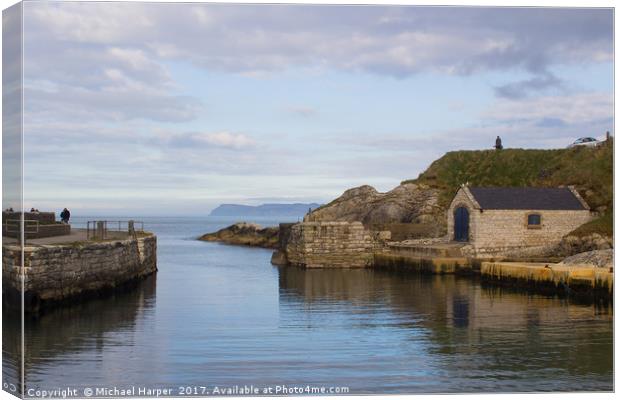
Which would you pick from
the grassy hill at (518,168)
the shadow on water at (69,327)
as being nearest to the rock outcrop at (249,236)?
the grassy hill at (518,168)

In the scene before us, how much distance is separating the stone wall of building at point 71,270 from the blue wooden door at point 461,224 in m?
17.5

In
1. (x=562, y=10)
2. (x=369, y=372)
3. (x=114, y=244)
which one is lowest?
(x=369, y=372)

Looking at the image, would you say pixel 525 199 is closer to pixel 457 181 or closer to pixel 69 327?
pixel 457 181

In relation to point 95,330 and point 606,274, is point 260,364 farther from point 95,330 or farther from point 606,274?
point 606,274

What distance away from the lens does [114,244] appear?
28984 millimetres

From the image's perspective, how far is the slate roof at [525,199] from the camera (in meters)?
39.1

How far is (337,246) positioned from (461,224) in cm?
710

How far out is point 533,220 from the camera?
38.9 m

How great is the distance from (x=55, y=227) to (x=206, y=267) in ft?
61.8

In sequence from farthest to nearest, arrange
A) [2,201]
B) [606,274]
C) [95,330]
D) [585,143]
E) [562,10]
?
[585,143]
[606,274]
[95,330]
[562,10]
[2,201]

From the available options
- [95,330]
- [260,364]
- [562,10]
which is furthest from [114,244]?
[562,10]

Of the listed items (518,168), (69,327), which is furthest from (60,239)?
(518,168)

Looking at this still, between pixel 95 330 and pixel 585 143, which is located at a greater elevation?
pixel 585 143

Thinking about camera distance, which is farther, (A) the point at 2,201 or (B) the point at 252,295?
(B) the point at 252,295
